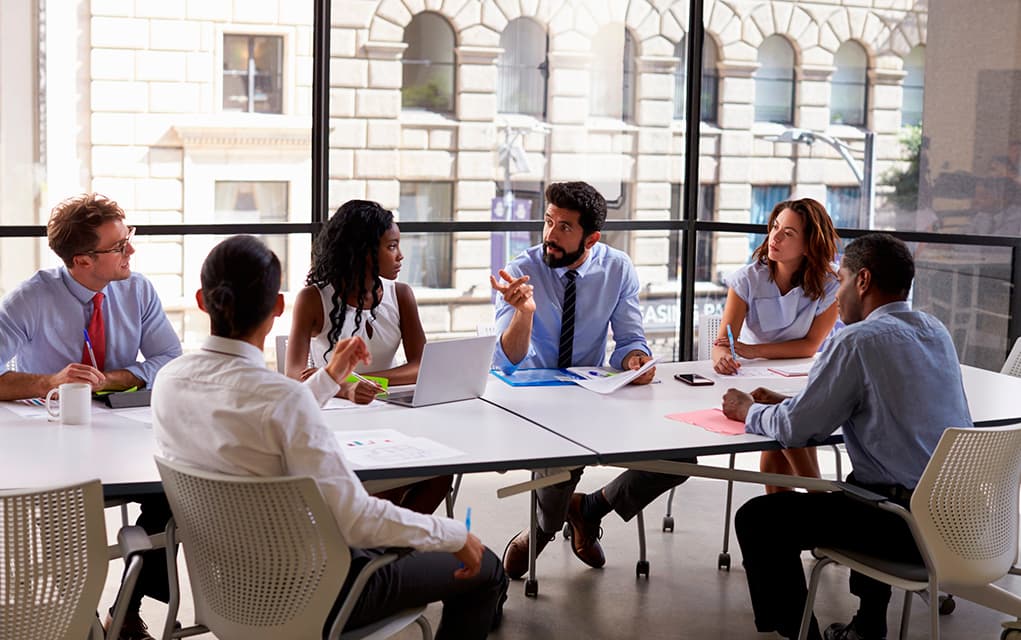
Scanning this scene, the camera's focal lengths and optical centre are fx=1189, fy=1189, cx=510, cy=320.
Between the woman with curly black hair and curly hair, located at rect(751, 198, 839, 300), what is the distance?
1.56m

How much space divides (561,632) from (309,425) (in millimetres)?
→ 1673

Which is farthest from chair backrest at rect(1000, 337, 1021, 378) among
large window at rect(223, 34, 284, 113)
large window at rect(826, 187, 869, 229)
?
large window at rect(223, 34, 284, 113)

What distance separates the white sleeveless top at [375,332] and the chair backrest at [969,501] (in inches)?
68.0

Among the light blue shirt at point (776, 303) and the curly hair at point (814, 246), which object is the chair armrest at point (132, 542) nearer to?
the light blue shirt at point (776, 303)

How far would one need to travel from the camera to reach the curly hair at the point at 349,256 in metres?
3.76

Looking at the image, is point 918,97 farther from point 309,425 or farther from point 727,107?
point 309,425

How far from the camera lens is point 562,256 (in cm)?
427

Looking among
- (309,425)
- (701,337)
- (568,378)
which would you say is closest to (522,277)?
(568,378)

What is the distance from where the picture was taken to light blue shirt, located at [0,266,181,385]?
3.49 meters

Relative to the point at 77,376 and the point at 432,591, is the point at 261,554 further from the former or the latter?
the point at 77,376

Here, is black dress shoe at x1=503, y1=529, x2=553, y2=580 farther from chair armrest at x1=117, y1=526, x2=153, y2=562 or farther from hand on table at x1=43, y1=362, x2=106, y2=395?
chair armrest at x1=117, y1=526, x2=153, y2=562

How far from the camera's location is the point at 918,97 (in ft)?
20.9

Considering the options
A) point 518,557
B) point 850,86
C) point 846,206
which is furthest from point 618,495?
point 850,86

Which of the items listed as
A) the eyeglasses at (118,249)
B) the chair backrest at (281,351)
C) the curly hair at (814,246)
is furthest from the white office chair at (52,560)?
the curly hair at (814,246)
